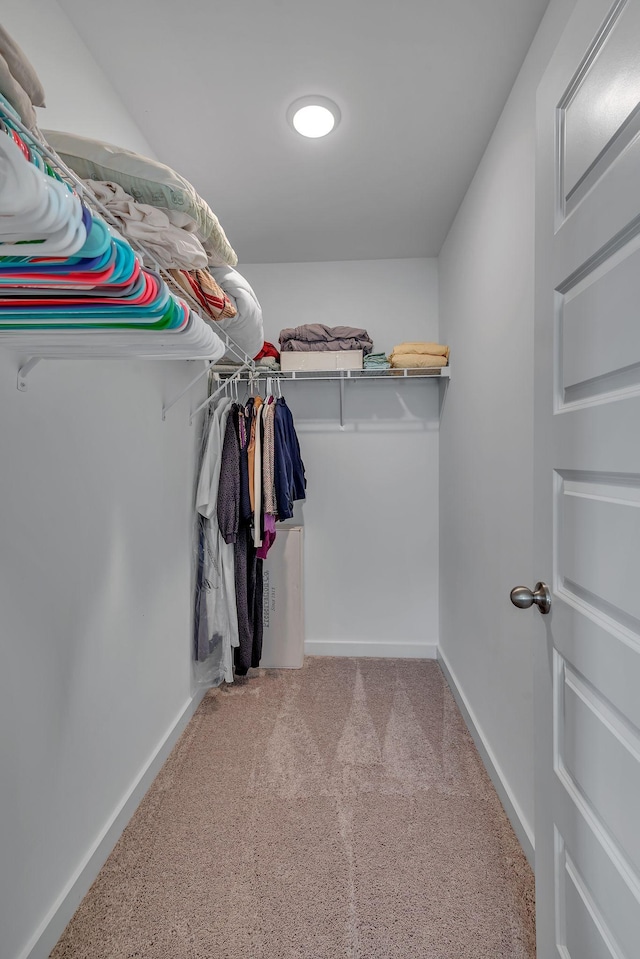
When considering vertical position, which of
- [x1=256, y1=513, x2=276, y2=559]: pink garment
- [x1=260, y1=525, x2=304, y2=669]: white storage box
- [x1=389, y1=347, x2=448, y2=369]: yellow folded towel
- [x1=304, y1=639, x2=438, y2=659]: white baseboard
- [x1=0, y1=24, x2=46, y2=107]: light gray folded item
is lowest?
[x1=304, y1=639, x2=438, y2=659]: white baseboard

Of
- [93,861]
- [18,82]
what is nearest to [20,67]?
[18,82]

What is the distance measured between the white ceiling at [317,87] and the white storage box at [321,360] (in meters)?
0.69

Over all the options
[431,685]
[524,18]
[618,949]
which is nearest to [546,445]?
[618,949]

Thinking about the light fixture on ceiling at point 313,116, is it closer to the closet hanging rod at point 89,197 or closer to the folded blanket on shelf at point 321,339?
the closet hanging rod at point 89,197

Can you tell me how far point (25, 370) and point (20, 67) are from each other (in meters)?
0.66

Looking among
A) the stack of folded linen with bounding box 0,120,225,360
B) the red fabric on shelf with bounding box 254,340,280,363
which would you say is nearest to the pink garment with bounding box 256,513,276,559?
the red fabric on shelf with bounding box 254,340,280,363

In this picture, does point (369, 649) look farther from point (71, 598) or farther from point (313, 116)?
point (313, 116)

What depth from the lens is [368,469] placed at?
3076mm

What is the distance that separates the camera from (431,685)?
268 centimetres

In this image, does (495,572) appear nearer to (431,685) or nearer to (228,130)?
(431,685)

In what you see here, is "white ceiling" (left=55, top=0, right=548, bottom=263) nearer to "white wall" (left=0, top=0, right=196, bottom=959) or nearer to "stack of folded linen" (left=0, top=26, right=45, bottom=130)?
"white wall" (left=0, top=0, right=196, bottom=959)

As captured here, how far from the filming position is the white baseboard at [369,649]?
10.0ft

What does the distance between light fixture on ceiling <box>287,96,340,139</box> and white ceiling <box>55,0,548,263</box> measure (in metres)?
0.03

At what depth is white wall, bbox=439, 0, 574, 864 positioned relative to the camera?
1.52 meters
